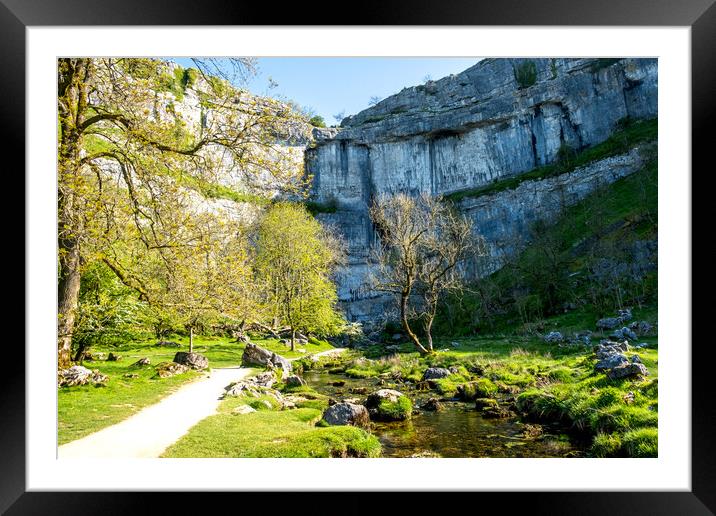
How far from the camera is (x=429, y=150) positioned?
53.4 m

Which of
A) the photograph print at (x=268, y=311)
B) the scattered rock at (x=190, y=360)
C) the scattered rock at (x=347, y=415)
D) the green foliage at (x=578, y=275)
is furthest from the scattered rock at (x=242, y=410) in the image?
the green foliage at (x=578, y=275)

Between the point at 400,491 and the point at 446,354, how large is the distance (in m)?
13.8

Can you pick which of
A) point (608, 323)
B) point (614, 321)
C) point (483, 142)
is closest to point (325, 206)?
point (483, 142)

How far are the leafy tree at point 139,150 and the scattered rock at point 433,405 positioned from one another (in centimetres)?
631

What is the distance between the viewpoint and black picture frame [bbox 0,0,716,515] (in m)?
4.60

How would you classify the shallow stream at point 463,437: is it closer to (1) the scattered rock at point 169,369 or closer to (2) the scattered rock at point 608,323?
(1) the scattered rock at point 169,369

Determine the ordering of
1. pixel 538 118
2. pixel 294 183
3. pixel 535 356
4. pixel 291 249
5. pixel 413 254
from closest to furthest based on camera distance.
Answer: pixel 294 183 → pixel 535 356 → pixel 413 254 → pixel 291 249 → pixel 538 118

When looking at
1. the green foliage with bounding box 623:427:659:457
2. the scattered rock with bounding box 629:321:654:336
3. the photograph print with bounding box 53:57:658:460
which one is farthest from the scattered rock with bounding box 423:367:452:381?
the scattered rock with bounding box 629:321:654:336

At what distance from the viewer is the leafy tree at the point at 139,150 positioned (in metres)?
6.84
